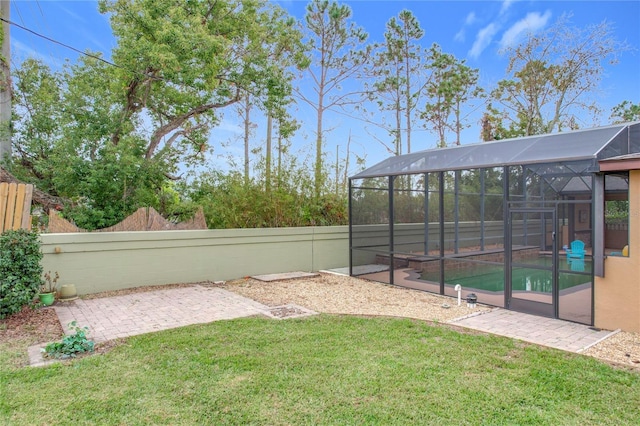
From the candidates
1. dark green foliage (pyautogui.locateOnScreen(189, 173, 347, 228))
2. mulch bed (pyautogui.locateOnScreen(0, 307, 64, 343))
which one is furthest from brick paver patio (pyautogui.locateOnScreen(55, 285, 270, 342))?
dark green foliage (pyautogui.locateOnScreen(189, 173, 347, 228))

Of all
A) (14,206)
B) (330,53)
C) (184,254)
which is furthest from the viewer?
(330,53)

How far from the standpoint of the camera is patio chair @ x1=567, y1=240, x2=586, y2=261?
4.96 m

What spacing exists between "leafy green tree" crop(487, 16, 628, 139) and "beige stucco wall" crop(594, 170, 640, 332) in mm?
12868

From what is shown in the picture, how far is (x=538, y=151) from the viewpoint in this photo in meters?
5.85

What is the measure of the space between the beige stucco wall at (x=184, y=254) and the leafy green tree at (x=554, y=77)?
1139cm

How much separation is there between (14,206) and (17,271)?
53.2 inches

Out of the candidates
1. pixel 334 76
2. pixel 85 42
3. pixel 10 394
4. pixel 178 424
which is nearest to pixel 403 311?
pixel 178 424

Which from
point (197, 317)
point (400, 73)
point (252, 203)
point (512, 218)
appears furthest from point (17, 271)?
point (400, 73)

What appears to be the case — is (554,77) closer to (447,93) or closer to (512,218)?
(447,93)

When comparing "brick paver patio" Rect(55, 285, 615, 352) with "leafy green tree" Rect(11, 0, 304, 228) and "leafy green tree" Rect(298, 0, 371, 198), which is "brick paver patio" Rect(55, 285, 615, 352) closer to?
"leafy green tree" Rect(11, 0, 304, 228)

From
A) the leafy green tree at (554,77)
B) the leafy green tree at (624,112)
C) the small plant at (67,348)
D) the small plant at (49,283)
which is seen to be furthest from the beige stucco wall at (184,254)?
A: the leafy green tree at (624,112)

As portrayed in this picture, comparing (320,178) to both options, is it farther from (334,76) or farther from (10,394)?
(10,394)

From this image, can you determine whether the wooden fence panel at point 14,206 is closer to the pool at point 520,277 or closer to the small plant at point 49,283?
the small plant at point 49,283

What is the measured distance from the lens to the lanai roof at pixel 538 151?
5188mm
